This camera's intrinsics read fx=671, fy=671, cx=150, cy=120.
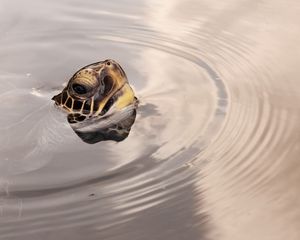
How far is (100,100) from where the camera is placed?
9.11 feet

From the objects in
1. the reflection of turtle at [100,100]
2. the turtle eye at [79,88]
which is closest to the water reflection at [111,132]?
the reflection of turtle at [100,100]

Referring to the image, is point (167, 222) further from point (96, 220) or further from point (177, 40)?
point (177, 40)

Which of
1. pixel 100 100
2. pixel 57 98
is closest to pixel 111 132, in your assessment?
pixel 100 100

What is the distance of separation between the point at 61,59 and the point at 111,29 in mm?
388

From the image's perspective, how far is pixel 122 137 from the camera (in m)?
2.60

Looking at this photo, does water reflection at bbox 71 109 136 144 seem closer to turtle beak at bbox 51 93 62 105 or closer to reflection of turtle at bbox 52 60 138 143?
reflection of turtle at bbox 52 60 138 143

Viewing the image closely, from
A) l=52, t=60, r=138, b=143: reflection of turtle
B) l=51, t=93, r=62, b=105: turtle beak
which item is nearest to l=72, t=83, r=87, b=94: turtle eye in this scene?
l=52, t=60, r=138, b=143: reflection of turtle

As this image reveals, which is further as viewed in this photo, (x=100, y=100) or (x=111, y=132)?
(x=100, y=100)

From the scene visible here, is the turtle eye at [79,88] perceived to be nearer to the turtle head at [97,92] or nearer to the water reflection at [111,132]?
the turtle head at [97,92]

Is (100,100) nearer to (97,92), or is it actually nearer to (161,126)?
(97,92)

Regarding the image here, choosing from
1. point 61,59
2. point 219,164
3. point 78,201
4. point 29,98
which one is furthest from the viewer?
point 61,59

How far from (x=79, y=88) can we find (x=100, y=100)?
0.10 meters

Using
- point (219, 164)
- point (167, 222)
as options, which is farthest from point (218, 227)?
point (219, 164)

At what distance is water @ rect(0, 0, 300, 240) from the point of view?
214cm
